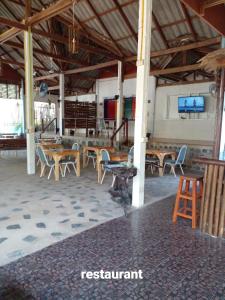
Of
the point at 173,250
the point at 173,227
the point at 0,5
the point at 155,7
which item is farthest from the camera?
the point at 0,5

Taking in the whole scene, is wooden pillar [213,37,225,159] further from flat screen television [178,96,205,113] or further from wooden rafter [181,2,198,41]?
flat screen television [178,96,205,113]

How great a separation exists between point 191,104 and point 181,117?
0.80m

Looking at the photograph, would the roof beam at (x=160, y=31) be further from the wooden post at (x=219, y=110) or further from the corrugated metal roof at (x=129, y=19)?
the wooden post at (x=219, y=110)

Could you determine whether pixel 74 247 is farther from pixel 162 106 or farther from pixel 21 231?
pixel 162 106

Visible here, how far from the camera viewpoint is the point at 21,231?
292 cm

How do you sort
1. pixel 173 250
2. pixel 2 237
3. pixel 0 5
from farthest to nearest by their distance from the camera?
1. pixel 0 5
2. pixel 2 237
3. pixel 173 250

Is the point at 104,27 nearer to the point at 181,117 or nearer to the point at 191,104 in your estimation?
the point at 191,104

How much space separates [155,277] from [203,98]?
905 centimetres

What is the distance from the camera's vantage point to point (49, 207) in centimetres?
377

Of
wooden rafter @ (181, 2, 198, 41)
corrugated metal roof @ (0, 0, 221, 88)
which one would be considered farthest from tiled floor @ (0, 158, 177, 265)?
corrugated metal roof @ (0, 0, 221, 88)

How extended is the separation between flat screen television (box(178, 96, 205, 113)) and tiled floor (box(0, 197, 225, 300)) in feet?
25.5

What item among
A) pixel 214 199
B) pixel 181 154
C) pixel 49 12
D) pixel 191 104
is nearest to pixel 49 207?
pixel 214 199

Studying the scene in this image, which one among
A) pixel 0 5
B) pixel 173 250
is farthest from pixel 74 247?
pixel 0 5

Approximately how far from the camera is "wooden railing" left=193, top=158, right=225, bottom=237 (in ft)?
9.35
